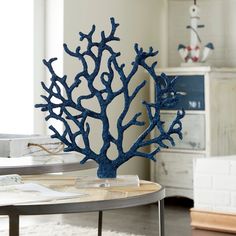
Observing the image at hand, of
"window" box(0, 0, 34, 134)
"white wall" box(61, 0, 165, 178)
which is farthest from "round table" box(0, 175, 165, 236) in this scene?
"white wall" box(61, 0, 165, 178)

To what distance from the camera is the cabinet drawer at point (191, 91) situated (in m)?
4.27

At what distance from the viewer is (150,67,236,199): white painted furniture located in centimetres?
422

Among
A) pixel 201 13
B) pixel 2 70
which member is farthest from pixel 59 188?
pixel 201 13

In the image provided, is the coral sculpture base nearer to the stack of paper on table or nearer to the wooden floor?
the stack of paper on table

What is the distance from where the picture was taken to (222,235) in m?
3.14

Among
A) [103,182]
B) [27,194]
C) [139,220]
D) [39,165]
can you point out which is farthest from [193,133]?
[27,194]

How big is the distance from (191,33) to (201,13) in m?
0.30

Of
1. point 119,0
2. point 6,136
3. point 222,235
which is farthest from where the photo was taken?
point 119,0

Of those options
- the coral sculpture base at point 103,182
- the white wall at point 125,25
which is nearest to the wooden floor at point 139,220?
the white wall at point 125,25

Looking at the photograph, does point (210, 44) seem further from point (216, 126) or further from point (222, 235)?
point (222, 235)

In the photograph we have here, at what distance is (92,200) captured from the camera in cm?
140

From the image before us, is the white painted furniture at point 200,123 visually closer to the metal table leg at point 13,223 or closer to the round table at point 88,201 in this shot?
the round table at point 88,201

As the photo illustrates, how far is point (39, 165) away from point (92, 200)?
539 millimetres

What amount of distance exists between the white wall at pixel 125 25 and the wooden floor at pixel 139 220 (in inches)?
25.4
